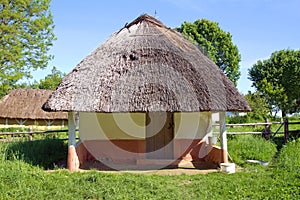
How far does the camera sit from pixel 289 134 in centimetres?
1223

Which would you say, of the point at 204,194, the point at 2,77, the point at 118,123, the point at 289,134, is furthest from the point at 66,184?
the point at 2,77

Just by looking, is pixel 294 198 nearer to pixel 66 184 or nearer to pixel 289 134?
pixel 66 184

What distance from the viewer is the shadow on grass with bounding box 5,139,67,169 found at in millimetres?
7941

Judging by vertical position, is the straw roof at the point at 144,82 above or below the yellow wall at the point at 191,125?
above

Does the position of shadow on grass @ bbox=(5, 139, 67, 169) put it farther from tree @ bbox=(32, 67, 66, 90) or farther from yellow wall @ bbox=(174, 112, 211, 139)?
tree @ bbox=(32, 67, 66, 90)

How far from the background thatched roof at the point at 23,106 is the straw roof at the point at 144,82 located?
54.5 ft

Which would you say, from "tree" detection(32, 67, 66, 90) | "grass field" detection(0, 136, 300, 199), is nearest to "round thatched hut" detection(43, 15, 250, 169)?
"grass field" detection(0, 136, 300, 199)

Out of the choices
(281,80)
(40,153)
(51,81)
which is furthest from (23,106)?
(281,80)

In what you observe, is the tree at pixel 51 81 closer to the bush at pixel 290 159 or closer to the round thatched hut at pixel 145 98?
the round thatched hut at pixel 145 98

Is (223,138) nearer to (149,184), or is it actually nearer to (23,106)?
(149,184)

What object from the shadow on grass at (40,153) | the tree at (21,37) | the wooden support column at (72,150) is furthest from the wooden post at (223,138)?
the tree at (21,37)

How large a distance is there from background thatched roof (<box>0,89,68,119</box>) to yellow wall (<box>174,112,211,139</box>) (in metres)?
17.3

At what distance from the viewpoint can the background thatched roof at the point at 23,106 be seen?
23.0 m

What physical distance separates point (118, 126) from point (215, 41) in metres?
21.0
